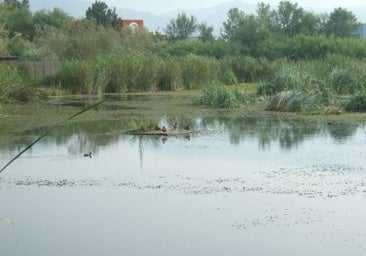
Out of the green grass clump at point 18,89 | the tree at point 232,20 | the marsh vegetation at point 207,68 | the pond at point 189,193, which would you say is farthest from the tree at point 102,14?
the pond at point 189,193

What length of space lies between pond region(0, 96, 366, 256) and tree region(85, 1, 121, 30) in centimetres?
5110

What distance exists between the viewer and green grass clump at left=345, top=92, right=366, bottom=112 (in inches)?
654

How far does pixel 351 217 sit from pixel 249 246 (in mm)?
1288

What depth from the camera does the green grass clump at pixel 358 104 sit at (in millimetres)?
16609

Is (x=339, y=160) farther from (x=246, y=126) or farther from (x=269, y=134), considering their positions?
(x=246, y=126)

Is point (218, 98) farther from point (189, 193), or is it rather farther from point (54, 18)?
point (54, 18)

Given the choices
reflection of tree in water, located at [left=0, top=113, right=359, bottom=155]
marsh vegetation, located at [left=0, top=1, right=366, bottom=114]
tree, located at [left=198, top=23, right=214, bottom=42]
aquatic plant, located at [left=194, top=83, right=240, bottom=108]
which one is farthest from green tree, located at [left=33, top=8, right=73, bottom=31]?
reflection of tree in water, located at [left=0, top=113, right=359, bottom=155]

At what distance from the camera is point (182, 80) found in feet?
89.1

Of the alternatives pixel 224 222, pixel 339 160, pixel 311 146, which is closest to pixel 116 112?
pixel 311 146

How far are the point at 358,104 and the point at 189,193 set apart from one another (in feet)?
30.8

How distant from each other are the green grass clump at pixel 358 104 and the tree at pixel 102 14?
47874mm

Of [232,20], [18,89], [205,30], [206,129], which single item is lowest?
[206,129]

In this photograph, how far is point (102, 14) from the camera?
6431 cm

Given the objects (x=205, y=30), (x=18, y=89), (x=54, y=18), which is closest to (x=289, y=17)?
(x=205, y=30)
